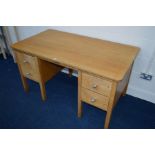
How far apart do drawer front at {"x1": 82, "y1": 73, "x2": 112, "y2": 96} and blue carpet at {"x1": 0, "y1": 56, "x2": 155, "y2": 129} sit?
55 centimetres

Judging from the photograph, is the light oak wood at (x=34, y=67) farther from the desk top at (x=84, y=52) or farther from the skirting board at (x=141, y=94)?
the skirting board at (x=141, y=94)

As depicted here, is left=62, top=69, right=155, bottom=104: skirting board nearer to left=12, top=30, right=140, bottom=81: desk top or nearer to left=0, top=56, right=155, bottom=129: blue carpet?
left=0, top=56, right=155, bottom=129: blue carpet

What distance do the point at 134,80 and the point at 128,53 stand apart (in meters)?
0.57

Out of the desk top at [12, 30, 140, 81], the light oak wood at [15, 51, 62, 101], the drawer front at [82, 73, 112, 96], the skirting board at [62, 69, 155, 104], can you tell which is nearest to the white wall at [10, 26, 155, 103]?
the skirting board at [62, 69, 155, 104]

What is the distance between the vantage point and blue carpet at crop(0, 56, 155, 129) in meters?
1.70

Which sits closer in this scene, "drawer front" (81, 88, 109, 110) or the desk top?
the desk top

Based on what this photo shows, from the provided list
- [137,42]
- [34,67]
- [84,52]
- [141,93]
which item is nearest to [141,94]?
[141,93]

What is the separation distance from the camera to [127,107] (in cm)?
190

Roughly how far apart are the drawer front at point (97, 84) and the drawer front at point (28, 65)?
61 centimetres

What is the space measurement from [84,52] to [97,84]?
39 centimetres

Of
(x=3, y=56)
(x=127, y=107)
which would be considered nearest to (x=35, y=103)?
(x=127, y=107)

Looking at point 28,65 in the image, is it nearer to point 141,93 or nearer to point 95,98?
point 95,98

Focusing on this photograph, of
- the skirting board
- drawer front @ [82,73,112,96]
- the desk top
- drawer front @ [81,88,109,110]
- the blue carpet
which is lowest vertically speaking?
the blue carpet
